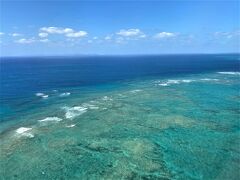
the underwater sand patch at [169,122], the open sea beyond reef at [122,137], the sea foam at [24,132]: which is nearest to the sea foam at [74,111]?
the open sea beyond reef at [122,137]

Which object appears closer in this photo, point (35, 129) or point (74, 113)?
point (35, 129)

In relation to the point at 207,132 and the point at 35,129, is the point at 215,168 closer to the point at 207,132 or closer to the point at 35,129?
the point at 207,132

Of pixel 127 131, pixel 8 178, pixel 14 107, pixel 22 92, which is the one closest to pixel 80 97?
pixel 14 107

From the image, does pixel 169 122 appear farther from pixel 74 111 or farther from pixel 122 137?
pixel 74 111

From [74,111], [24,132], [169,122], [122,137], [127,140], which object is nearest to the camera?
[127,140]

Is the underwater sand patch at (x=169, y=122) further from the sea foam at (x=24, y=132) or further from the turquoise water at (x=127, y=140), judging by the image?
the sea foam at (x=24, y=132)

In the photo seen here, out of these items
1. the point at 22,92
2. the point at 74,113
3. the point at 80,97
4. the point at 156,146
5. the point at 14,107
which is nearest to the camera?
the point at 156,146

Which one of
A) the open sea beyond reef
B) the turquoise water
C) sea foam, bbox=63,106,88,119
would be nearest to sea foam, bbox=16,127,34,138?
the open sea beyond reef

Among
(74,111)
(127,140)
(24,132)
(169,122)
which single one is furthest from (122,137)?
(74,111)
